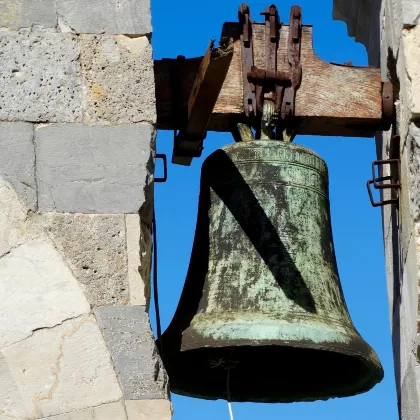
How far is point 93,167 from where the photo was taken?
393 centimetres

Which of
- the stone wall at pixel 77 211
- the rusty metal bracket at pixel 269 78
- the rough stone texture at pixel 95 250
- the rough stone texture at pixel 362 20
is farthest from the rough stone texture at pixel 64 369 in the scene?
the rough stone texture at pixel 362 20

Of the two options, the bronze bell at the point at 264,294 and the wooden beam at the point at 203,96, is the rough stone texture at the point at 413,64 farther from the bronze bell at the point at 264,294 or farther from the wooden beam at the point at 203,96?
the wooden beam at the point at 203,96

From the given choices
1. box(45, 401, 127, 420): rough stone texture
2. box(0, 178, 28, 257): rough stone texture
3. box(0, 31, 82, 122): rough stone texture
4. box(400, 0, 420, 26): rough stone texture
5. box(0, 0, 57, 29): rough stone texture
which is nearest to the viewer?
box(45, 401, 127, 420): rough stone texture

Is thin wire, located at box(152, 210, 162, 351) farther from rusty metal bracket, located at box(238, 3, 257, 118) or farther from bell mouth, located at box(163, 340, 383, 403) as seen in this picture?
rusty metal bracket, located at box(238, 3, 257, 118)

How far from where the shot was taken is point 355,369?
172 inches

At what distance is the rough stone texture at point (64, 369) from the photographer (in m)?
3.62

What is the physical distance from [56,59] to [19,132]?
286 mm

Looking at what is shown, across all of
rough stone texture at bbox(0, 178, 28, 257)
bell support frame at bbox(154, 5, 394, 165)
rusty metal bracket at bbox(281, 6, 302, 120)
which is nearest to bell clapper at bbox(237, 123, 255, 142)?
bell support frame at bbox(154, 5, 394, 165)

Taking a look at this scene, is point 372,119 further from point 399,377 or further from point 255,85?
point 399,377

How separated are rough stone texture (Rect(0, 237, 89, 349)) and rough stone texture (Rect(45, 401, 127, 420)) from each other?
0.87 ft

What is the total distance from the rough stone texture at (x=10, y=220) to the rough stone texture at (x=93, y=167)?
0.22ft

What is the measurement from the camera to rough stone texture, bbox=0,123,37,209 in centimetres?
388

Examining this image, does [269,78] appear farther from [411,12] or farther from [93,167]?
[93,167]

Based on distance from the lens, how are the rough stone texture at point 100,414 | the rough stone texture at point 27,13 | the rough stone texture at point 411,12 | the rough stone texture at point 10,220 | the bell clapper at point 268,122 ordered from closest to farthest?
the rough stone texture at point 100,414 < the rough stone texture at point 10,220 < the rough stone texture at point 27,13 < the rough stone texture at point 411,12 < the bell clapper at point 268,122
